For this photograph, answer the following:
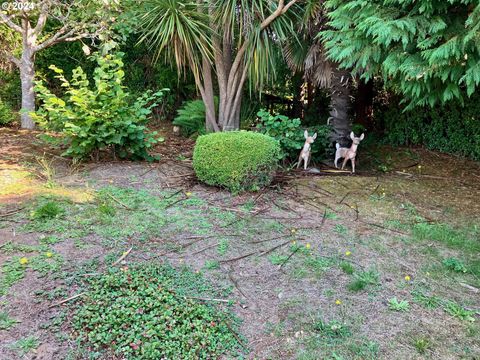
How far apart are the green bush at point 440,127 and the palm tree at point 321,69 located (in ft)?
5.70

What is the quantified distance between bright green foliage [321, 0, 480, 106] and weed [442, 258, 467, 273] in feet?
4.15

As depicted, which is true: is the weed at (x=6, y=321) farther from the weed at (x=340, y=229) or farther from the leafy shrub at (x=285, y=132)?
the leafy shrub at (x=285, y=132)

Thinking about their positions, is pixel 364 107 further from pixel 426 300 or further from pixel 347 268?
pixel 426 300

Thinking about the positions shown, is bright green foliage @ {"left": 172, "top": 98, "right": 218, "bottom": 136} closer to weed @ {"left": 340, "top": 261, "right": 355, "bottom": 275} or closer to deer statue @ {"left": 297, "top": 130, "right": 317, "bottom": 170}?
deer statue @ {"left": 297, "top": 130, "right": 317, "bottom": 170}

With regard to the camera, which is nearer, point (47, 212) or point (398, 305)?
point (398, 305)

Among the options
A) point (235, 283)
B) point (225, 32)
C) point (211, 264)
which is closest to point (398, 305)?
point (235, 283)

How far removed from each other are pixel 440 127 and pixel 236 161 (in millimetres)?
4009

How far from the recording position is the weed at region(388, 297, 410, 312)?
255cm

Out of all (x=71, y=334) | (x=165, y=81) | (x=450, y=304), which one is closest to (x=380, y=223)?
(x=450, y=304)

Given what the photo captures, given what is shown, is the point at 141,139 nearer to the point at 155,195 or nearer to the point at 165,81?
the point at 155,195

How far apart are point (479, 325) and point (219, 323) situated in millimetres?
1583

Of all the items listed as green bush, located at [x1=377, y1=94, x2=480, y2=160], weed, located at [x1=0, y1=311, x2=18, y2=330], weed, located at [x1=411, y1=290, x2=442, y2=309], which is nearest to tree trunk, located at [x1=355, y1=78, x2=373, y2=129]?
green bush, located at [x1=377, y1=94, x2=480, y2=160]

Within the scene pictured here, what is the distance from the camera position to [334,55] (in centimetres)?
374

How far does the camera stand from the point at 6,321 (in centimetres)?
222
